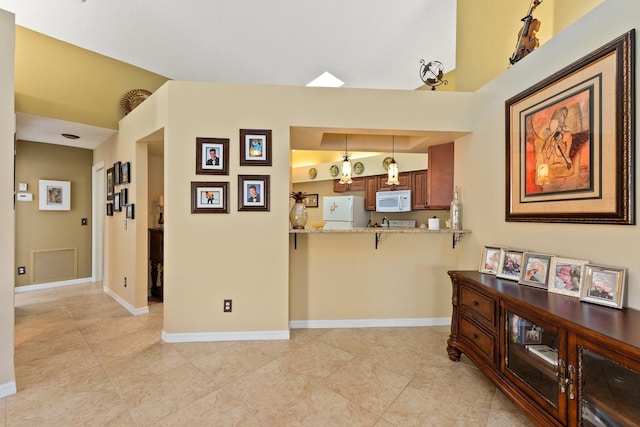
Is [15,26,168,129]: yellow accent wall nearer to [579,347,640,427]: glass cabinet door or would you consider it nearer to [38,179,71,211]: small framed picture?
[38,179,71,211]: small framed picture

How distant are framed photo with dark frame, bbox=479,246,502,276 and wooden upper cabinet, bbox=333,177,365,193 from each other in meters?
3.36

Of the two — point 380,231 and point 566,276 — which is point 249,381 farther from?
point 566,276

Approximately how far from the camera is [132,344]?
2.67m

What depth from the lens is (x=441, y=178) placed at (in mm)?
3248

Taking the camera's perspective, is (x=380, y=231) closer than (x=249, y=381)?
No

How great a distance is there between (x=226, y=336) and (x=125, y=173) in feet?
8.24

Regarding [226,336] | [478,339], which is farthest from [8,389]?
[478,339]

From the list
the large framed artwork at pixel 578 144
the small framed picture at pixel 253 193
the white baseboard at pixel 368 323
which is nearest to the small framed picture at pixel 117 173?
the small framed picture at pixel 253 193

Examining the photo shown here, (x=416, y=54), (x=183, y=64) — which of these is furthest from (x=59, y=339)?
(x=416, y=54)

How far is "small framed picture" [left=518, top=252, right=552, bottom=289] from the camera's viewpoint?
1837mm

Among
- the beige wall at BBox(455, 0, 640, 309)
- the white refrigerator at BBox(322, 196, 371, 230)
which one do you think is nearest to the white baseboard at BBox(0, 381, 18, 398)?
the beige wall at BBox(455, 0, 640, 309)

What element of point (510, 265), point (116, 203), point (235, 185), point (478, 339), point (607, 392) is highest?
point (235, 185)

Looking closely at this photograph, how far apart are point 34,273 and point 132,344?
11.3ft

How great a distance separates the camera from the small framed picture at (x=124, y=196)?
11.9 feet
